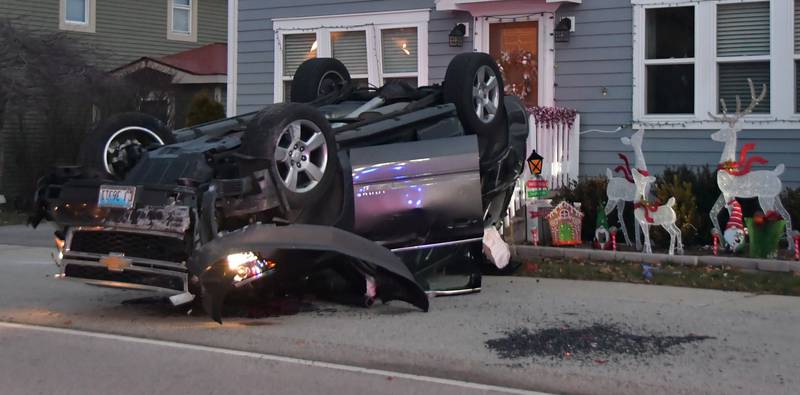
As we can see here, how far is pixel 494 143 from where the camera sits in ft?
29.1

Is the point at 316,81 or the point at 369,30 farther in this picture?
the point at 369,30

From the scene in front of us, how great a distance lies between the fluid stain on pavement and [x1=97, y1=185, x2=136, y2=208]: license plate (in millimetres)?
2863

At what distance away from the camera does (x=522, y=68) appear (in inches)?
516

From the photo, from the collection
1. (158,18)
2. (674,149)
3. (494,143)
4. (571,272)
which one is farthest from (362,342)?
(158,18)

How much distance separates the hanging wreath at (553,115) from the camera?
39.4 ft

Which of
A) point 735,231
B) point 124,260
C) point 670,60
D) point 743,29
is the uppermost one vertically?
point 743,29

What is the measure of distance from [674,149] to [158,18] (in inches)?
659

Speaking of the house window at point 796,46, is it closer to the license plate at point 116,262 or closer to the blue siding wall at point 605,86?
the blue siding wall at point 605,86

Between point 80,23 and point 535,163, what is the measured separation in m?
15.8

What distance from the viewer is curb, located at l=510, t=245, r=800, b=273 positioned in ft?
30.6

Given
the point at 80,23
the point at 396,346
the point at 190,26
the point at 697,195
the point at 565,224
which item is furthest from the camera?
the point at 190,26

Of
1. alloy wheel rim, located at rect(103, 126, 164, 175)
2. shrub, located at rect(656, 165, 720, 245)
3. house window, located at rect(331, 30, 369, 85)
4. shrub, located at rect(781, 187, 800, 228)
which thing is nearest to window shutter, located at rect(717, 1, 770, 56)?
shrub, located at rect(656, 165, 720, 245)

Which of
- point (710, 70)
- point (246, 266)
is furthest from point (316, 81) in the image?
point (710, 70)

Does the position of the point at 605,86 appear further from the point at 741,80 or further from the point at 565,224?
the point at 565,224
